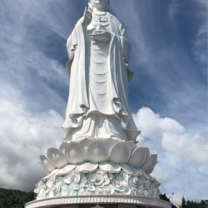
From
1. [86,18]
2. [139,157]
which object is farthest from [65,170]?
[86,18]

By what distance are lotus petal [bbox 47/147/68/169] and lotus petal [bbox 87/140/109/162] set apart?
71 cm

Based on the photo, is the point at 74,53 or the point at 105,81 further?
the point at 74,53

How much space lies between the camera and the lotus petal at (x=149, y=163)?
7139 millimetres

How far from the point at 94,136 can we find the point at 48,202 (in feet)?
7.36

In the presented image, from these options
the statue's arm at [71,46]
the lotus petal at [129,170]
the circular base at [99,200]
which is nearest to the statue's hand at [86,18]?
the statue's arm at [71,46]

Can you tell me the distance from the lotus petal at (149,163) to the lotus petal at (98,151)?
4.09 ft

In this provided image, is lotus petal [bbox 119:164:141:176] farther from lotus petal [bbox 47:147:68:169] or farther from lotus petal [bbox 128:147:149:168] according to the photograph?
lotus petal [bbox 47:147:68:169]

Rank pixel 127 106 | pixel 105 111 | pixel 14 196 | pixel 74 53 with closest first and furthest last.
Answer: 1. pixel 105 111
2. pixel 127 106
3. pixel 74 53
4. pixel 14 196

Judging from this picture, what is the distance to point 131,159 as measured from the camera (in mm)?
6785

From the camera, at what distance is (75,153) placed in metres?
6.61

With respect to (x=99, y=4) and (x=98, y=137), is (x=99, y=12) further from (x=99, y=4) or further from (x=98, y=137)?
(x=98, y=137)

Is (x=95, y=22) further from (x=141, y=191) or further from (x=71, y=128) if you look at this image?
(x=141, y=191)

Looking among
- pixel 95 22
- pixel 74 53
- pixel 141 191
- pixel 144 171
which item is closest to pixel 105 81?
pixel 74 53

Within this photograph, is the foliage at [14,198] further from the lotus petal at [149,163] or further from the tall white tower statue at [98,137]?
the lotus petal at [149,163]
